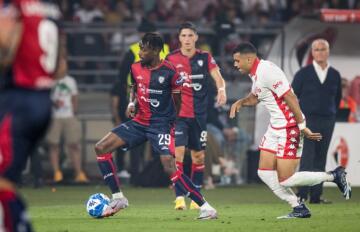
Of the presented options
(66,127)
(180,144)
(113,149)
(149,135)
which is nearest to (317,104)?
(180,144)

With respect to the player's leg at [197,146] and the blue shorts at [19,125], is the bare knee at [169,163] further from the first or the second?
the blue shorts at [19,125]

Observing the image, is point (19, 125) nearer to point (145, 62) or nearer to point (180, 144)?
point (145, 62)

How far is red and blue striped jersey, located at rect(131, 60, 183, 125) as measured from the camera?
14969mm

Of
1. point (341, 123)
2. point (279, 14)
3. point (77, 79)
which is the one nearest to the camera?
point (341, 123)

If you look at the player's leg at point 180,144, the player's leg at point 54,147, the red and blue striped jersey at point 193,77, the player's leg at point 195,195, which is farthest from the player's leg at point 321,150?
the player's leg at point 54,147

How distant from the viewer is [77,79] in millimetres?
24125

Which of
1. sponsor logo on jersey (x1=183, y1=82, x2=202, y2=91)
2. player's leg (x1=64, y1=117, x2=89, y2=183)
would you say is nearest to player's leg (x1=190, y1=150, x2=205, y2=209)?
sponsor logo on jersey (x1=183, y1=82, x2=202, y2=91)

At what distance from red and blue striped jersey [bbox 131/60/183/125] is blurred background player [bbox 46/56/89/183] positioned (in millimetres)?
6474

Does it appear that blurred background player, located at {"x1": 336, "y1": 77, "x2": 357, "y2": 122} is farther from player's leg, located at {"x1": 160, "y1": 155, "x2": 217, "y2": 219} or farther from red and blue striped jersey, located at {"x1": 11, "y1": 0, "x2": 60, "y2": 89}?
red and blue striped jersey, located at {"x1": 11, "y1": 0, "x2": 60, "y2": 89}

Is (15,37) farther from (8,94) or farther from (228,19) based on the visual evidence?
(228,19)

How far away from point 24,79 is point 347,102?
14.8m

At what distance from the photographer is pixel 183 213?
48.8 feet

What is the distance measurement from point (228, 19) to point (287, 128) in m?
10.3

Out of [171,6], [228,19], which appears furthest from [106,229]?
[171,6]
